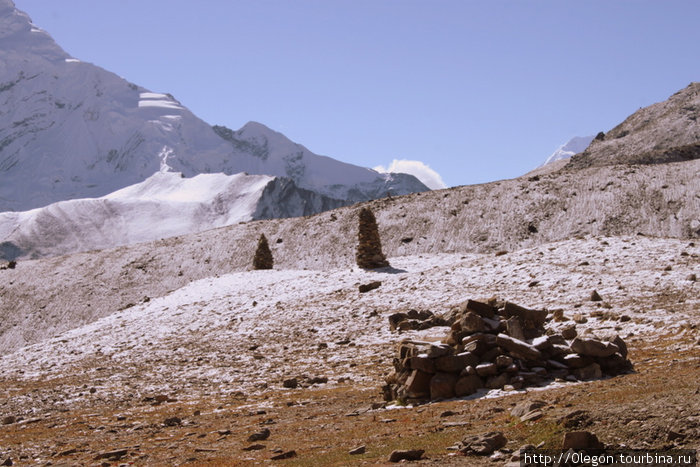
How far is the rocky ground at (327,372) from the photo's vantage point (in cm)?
1113

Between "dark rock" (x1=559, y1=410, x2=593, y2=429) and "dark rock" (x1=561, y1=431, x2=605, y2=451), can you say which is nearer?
"dark rock" (x1=561, y1=431, x2=605, y2=451)

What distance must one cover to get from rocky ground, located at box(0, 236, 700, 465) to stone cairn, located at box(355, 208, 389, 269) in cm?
151

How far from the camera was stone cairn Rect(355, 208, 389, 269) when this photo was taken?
42750 millimetres

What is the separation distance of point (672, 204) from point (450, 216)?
1649cm

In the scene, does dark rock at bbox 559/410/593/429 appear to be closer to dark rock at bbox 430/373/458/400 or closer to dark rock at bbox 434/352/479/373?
dark rock at bbox 430/373/458/400

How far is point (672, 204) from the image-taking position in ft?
159

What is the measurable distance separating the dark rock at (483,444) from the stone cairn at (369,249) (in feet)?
106

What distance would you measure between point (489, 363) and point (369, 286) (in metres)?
19.3

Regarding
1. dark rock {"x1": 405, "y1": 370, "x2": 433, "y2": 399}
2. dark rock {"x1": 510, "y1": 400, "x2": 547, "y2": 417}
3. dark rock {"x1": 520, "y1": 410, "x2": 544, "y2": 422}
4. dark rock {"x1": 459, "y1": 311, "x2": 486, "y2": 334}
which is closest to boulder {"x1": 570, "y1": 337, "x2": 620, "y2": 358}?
dark rock {"x1": 459, "y1": 311, "x2": 486, "y2": 334}

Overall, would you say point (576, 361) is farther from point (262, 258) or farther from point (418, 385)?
point (262, 258)

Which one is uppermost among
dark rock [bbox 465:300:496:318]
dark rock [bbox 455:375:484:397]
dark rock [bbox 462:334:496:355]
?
dark rock [bbox 465:300:496:318]

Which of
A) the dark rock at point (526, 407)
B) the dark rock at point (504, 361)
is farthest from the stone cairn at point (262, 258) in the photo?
the dark rock at point (526, 407)

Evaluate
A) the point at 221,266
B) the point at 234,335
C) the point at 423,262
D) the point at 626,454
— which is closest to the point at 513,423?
the point at 626,454

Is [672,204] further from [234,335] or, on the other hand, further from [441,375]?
[441,375]
